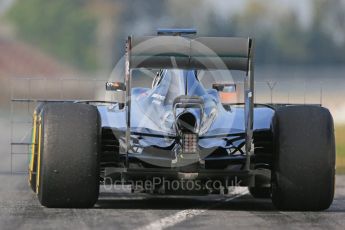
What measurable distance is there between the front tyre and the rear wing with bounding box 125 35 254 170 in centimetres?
99

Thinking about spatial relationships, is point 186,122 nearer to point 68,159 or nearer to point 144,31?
point 68,159

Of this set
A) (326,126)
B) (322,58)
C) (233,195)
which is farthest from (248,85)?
(322,58)

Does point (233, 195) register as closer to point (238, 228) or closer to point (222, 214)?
point (222, 214)

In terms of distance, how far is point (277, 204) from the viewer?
13539 mm

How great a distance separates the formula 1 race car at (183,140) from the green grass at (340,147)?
9.17 m

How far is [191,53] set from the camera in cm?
1420

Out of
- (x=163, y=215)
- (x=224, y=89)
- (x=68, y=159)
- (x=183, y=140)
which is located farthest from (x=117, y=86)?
(x=163, y=215)

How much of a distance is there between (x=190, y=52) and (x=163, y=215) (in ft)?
7.69

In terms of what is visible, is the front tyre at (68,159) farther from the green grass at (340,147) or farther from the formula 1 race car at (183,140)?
the green grass at (340,147)

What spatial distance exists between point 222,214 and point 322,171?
1.20m

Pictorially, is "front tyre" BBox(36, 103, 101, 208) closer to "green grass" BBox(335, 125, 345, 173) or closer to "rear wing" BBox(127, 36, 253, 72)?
"rear wing" BBox(127, 36, 253, 72)

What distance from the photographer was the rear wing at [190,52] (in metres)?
13.9

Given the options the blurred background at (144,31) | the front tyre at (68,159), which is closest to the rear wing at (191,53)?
the front tyre at (68,159)

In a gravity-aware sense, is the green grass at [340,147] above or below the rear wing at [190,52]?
below
